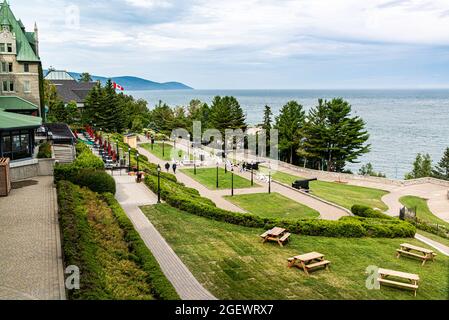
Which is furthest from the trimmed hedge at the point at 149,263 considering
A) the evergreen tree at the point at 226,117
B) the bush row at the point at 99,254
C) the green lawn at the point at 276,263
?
the evergreen tree at the point at 226,117

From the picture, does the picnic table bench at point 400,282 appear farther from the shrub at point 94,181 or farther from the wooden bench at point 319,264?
the shrub at point 94,181

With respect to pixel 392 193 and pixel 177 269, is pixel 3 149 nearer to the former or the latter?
pixel 177 269

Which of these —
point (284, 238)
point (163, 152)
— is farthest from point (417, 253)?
point (163, 152)

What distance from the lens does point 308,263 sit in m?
17.0

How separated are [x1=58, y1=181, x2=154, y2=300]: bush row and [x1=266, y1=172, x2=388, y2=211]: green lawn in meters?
23.1

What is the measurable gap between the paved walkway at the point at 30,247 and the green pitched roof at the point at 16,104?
16.5 meters

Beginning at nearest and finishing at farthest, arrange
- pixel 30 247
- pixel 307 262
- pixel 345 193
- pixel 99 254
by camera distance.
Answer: pixel 99 254
pixel 30 247
pixel 307 262
pixel 345 193

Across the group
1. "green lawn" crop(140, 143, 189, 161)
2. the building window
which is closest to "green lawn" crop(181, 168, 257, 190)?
"green lawn" crop(140, 143, 189, 161)

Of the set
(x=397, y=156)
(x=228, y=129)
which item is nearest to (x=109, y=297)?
(x=228, y=129)

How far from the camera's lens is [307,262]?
55.7ft

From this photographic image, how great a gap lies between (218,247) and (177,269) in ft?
10.9

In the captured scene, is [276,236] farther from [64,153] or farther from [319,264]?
[64,153]

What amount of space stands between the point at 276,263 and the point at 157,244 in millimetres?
5429

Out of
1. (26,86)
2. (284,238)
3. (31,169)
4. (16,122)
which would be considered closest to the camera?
(284,238)
